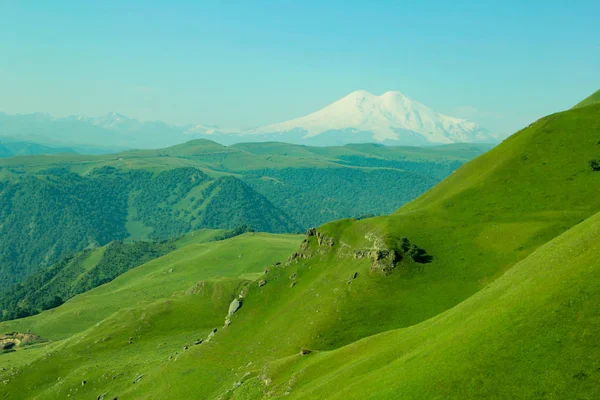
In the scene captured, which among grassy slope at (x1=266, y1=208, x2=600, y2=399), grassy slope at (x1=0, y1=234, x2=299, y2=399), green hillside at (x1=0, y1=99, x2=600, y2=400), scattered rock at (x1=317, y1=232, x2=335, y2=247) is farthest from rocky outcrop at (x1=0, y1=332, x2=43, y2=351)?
grassy slope at (x1=266, y1=208, x2=600, y2=399)

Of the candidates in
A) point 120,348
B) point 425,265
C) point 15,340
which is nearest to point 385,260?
point 425,265

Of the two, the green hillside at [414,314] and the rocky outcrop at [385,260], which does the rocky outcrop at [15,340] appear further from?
the rocky outcrop at [385,260]

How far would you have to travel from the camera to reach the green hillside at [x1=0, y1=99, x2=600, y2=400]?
42.0m

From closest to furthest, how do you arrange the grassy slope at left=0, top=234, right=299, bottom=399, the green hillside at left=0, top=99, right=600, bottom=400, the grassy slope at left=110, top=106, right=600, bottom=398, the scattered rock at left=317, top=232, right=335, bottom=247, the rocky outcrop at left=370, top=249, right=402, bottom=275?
1. the green hillside at left=0, top=99, right=600, bottom=400
2. the grassy slope at left=110, top=106, right=600, bottom=398
3. the rocky outcrop at left=370, top=249, right=402, bottom=275
4. the grassy slope at left=0, top=234, right=299, bottom=399
5. the scattered rock at left=317, top=232, right=335, bottom=247

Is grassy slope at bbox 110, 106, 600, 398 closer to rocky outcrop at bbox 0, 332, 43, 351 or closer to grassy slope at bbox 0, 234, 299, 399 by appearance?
grassy slope at bbox 0, 234, 299, 399

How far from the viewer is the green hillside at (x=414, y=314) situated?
138ft

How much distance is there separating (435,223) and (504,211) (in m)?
15.3

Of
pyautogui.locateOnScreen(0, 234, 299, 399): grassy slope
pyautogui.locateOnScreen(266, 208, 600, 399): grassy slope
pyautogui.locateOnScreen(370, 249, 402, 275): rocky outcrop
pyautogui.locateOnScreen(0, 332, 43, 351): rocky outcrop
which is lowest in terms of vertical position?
pyautogui.locateOnScreen(0, 332, 43, 351): rocky outcrop

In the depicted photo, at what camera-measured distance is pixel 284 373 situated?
69.1 m

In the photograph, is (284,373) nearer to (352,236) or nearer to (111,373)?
(352,236)

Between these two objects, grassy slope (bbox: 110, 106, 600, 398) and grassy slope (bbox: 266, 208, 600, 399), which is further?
grassy slope (bbox: 110, 106, 600, 398)

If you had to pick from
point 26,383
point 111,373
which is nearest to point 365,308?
point 111,373

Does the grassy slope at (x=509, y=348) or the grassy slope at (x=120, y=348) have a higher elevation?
the grassy slope at (x=509, y=348)

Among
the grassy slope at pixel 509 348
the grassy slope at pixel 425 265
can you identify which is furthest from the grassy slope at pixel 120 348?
the grassy slope at pixel 509 348
